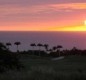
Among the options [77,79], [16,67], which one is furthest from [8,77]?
[16,67]

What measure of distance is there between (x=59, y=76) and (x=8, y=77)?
7.37 feet

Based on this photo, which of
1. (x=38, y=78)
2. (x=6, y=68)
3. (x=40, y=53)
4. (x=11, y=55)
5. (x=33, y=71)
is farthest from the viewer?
(x=40, y=53)

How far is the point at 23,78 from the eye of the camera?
19.8m

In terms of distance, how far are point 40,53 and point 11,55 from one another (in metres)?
24.8

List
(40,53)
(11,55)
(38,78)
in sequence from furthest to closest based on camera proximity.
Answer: (40,53) → (11,55) → (38,78)

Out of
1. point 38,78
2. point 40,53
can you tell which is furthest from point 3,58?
point 40,53

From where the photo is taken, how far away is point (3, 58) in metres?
25.1

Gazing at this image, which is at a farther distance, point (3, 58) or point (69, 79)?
Answer: point (3, 58)

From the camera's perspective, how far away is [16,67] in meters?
25.0

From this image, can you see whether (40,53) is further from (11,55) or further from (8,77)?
(8,77)

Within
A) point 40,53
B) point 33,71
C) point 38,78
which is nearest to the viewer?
point 38,78

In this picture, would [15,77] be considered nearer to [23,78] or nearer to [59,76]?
[23,78]

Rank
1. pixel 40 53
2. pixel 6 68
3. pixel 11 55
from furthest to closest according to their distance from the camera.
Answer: pixel 40 53 → pixel 11 55 → pixel 6 68

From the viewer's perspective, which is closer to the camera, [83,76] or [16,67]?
[83,76]
